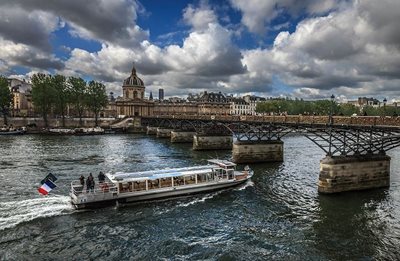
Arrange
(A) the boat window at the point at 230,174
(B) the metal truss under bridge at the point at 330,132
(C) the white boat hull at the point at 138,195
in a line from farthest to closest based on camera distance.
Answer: (A) the boat window at the point at 230,174, (B) the metal truss under bridge at the point at 330,132, (C) the white boat hull at the point at 138,195

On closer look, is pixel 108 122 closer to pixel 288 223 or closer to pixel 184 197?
pixel 184 197

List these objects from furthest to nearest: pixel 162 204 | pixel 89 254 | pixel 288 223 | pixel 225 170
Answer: pixel 225 170 < pixel 162 204 < pixel 288 223 < pixel 89 254

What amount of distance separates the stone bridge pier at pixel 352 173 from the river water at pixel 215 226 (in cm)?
90

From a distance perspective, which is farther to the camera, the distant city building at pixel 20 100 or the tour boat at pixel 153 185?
the distant city building at pixel 20 100

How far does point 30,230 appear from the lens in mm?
22469

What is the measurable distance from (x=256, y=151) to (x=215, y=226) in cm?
2866

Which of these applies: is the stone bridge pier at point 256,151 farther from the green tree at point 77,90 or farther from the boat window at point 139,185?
the green tree at point 77,90

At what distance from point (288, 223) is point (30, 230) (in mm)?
18507

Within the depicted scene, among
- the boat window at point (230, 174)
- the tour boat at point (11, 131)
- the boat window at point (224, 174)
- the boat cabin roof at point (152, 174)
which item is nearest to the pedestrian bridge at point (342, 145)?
the boat window at point (230, 174)

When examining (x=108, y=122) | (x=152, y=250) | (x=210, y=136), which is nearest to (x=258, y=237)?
(x=152, y=250)

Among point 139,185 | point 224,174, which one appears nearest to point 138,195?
point 139,185

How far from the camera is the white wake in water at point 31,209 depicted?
2414 centimetres

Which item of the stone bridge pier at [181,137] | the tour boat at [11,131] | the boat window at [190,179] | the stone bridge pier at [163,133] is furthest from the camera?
the stone bridge pier at [163,133]

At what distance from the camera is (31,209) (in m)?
26.4
